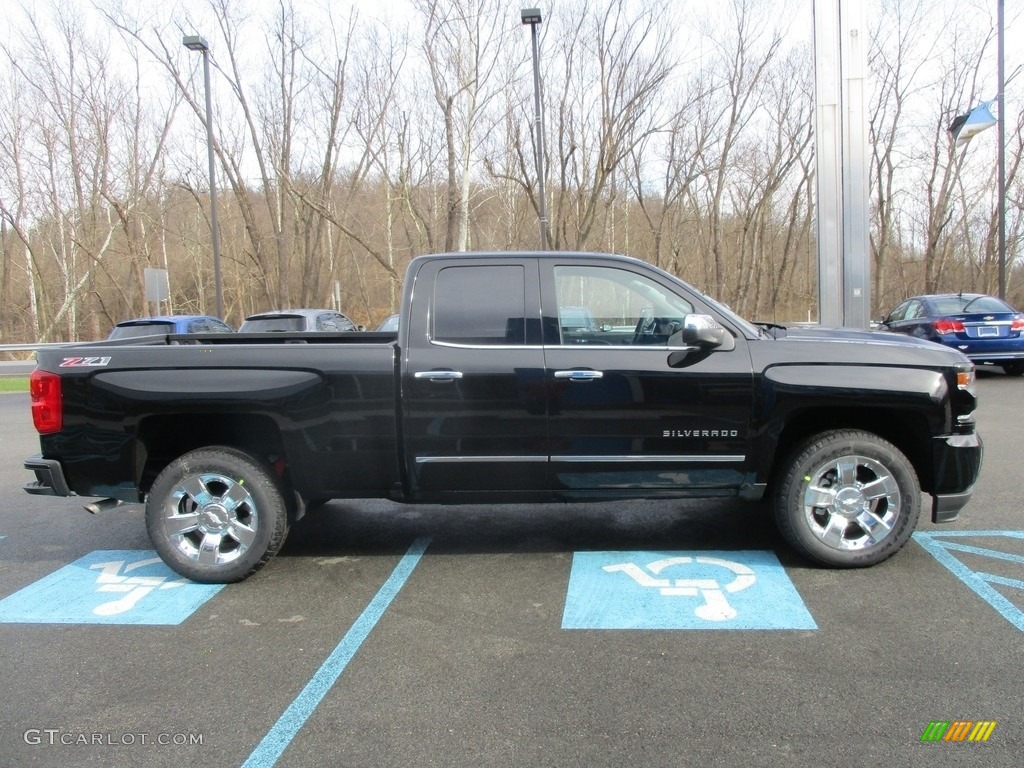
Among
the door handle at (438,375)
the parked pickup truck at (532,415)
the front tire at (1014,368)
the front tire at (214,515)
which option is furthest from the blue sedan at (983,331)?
the front tire at (214,515)

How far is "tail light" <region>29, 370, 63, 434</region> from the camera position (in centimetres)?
428

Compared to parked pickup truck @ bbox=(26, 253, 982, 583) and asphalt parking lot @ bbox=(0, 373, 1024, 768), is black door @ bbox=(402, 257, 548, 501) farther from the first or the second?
asphalt parking lot @ bbox=(0, 373, 1024, 768)

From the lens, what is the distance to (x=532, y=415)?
4.25 meters

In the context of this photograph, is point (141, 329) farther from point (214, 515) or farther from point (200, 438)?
point (214, 515)

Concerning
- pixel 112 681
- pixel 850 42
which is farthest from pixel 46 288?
pixel 112 681

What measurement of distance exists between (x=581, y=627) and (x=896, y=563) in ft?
6.92

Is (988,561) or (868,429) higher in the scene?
(868,429)

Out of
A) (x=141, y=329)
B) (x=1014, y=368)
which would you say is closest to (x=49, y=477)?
(x=141, y=329)

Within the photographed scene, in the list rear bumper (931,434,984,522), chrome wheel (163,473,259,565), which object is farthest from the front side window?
chrome wheel (163,473,259,565)

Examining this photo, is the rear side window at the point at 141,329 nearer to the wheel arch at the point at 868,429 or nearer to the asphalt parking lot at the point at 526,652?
the asphalt parking lot at the point at 526,652

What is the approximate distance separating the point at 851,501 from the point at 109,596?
4.37 metres

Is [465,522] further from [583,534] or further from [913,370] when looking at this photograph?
[913,370]

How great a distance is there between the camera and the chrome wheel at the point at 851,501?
421 cm

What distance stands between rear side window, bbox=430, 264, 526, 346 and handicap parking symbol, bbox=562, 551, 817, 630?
1488 mm
